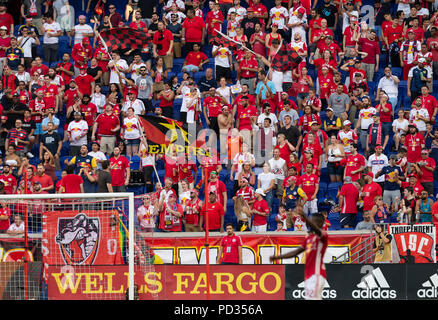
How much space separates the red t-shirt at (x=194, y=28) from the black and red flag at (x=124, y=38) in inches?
49.9

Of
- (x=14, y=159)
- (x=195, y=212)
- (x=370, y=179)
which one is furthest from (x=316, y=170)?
(x=14, y=159)

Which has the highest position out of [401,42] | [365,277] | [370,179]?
[401,42]

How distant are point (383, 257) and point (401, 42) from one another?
8.72 m

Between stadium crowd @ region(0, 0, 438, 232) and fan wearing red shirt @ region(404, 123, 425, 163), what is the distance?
3 cm

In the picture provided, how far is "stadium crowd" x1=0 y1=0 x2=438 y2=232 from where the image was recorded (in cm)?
2098

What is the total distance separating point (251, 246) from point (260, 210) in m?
1.29

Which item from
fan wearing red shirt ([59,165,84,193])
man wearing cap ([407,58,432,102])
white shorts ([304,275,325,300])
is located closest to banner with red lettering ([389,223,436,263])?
man wearing cap ([407,58,432,102])

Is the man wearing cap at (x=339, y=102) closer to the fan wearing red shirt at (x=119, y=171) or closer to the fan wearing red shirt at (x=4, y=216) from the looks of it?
the fan wearing red shirt at (x=119, y=171)

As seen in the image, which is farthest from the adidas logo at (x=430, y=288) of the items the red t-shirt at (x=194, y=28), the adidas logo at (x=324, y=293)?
the red t-shirt at (x=194, y=28)

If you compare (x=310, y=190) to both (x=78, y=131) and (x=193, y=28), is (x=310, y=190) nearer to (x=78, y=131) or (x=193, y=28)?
(x=78, y=131)

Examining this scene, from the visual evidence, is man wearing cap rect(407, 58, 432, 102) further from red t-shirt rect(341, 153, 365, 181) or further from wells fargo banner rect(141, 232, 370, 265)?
wells fargo banner rect(141, 232, 370, 265)

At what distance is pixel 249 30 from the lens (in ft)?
84.6
